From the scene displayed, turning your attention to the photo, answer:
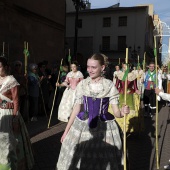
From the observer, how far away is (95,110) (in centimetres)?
337

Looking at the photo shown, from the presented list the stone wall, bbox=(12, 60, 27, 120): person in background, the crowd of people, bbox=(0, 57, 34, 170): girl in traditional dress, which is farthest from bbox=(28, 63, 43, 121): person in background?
bbox=(0, 57, 34, 170): girl in traditional dress

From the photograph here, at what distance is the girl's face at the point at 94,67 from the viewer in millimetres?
3336

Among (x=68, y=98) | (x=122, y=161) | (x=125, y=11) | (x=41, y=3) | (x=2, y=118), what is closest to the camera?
(x=122, y=161)

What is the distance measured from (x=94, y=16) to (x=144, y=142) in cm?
3651

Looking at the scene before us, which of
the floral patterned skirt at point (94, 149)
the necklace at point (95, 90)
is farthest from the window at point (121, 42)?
the floral patterned skirt at point (94, 149)

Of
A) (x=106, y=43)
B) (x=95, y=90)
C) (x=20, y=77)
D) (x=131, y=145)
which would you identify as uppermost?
(x=106, y=43)

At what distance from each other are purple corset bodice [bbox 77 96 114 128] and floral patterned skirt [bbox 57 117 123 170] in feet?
0.20

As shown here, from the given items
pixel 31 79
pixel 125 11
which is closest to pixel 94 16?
pixel 125 11

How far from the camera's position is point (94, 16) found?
4084 cm

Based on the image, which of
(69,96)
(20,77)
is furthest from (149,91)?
(20,77)

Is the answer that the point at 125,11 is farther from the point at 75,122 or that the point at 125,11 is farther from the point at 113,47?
the point at 75,122

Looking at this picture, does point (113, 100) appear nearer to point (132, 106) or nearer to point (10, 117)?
point (10, 117)

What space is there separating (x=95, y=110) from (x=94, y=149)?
476 mm

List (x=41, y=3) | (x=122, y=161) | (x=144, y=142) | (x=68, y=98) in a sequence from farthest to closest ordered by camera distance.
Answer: (x=41, y=3) < (x=68, y=98) < (x=144, y=142) < (x=122, y=161)
